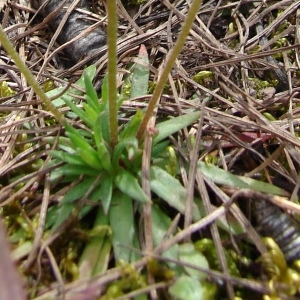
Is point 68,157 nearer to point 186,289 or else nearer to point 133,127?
point 133,127

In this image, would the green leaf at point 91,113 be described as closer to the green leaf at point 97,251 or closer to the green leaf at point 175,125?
the green leaf at point 175,125

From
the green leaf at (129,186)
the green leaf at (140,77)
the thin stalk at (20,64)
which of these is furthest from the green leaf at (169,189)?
the green leaf at (140,77)

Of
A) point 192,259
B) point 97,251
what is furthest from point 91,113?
point 192,259

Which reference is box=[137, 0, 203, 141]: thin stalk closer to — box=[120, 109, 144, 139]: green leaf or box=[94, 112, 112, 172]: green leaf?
box=[120, 109, 144, 139]: green leaf

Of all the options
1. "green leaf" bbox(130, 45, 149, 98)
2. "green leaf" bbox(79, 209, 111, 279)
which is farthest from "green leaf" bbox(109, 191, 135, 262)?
"green leaf" bbox(130, 45, 149, 98)

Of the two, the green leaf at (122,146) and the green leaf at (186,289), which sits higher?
the green leaf at (122,146)
